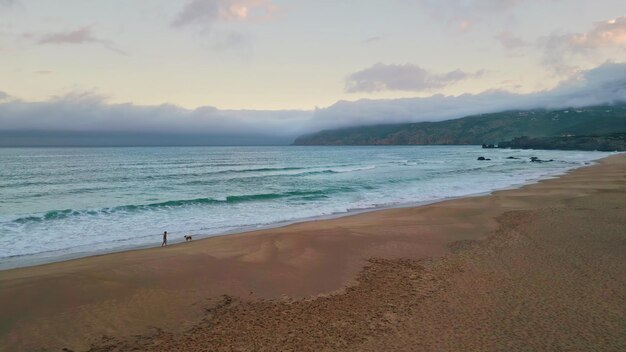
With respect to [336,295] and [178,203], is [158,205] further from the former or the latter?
[336,295]

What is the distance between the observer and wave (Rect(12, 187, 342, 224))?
23.2 m

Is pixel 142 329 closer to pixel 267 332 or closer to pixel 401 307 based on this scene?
pixel 267 332

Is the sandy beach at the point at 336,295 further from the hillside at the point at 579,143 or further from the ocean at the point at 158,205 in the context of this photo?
the hillside at the point at 579,143

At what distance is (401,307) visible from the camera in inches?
368

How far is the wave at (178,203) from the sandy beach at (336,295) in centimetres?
1132

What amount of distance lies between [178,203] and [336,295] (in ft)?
68.5

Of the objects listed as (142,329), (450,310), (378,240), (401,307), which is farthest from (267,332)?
(378,240)

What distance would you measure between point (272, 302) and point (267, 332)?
1.76 m

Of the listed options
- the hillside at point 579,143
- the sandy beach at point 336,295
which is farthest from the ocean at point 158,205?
the hillside at point 579,143

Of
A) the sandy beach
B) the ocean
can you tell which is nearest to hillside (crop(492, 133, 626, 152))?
the ocean

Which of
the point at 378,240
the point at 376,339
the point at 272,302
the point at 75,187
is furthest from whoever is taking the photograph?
the point at 75,187

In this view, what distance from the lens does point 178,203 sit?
93.5ft

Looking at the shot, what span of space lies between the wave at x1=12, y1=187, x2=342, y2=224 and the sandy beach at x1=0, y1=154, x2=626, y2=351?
37.1 feet

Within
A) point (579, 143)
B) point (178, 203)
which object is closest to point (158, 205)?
point (178, 203)
